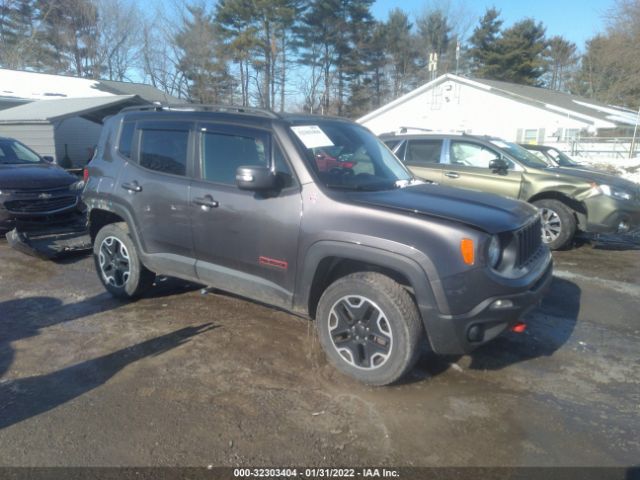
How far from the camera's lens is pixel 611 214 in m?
7.28

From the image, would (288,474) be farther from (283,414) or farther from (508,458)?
(508,458)

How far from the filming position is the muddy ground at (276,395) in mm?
2854

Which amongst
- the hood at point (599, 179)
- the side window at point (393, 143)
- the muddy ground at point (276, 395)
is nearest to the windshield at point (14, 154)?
the muddy ground at point (276, 395)

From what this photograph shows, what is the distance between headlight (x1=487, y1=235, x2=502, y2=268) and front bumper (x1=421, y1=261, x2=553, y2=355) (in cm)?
23

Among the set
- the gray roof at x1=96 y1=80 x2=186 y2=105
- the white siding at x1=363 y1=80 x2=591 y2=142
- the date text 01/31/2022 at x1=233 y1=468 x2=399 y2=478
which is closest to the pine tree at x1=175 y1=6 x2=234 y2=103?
the gray roof at x1=96 y1=80 x2=186 y2=105

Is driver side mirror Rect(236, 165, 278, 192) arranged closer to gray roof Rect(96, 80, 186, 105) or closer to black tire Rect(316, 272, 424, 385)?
black tire Rect(316, 272, 424, 385)

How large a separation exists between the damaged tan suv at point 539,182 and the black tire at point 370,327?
195 inches

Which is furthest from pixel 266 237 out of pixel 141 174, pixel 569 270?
pixel 569 270

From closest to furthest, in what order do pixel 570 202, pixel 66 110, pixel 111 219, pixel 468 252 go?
pixel 468 252
pixel 111 219
pixel 570 202
pixel 66 110

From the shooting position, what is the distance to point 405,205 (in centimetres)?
350

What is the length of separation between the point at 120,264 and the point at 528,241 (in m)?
3.96

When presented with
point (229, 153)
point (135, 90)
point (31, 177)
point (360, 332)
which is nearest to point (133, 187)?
point (229, 153)

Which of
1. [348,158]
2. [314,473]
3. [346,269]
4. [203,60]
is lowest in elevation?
[314,473]

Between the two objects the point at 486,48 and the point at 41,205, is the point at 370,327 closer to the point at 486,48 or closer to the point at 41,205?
the point at 41,205
